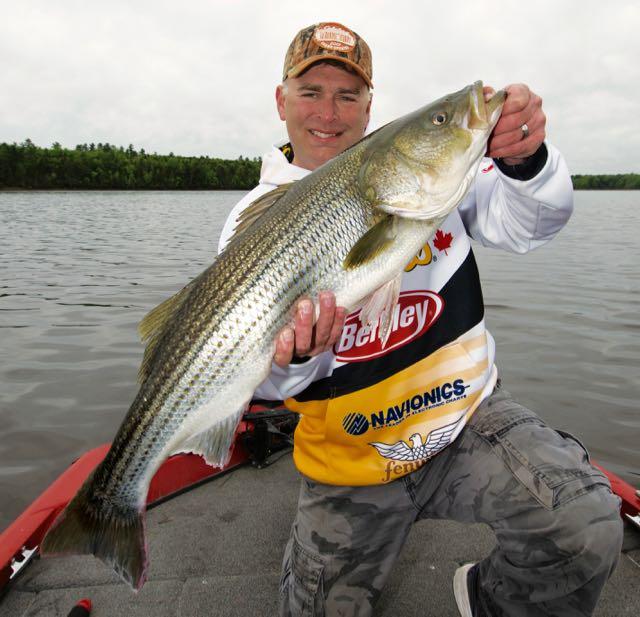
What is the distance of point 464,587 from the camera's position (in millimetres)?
3137

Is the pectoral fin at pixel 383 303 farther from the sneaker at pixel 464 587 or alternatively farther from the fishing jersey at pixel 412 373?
the sneaker at pixel 464 587

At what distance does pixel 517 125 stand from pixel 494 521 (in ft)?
6.72

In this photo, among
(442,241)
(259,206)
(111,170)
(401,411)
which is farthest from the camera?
(111,170)

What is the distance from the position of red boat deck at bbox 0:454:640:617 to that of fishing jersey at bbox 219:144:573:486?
923mm

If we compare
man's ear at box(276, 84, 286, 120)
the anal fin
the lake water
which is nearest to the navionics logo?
the anal fin

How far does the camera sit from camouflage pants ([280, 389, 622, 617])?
257cm

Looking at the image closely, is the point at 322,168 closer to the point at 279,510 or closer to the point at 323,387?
the point at 323,387

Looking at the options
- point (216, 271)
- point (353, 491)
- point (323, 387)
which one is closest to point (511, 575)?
point (353, 491)

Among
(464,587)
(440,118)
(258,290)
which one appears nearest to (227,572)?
(464,587)

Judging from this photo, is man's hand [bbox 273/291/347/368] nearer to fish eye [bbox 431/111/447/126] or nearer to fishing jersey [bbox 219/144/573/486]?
fishing jersey [bbox 219/144/573/486]

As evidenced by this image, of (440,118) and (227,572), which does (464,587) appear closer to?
(227,572)

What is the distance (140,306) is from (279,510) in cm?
840

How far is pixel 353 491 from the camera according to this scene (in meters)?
3.11

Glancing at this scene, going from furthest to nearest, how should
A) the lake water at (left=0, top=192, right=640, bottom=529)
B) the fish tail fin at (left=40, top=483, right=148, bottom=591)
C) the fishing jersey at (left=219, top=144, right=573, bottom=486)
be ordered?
→ the lake water at (left=0, top=192, right=640, bottom=529)
the fishing jersey at (left=219, top=144, right=573, bottom=486)
the fish tail fin at (left=40, top=483, right=148, bottom=591)
